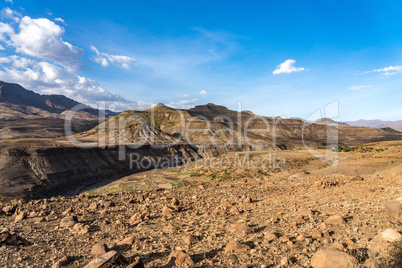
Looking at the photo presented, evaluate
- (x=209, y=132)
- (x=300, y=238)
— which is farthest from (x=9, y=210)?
(x=209, y=132)

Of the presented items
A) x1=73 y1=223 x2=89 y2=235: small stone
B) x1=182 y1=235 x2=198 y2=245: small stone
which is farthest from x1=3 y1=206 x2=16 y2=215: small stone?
x1=182 y1=235 x2=198 y2=245: small stone

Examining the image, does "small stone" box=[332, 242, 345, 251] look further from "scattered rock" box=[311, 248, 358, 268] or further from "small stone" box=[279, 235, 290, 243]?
"small stone" box=[279, 235, 290, 243]

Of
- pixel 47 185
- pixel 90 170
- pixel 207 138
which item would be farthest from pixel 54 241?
pixel 207 138

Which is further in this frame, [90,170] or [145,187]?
[90,170]

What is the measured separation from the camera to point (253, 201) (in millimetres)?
9977

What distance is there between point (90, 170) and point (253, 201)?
147 feet

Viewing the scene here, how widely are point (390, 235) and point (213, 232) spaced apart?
426 centimetres

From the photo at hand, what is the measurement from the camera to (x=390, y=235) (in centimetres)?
490

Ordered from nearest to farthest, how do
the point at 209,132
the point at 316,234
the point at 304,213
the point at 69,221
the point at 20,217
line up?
1. the point at 316,234
2. the point at 304,213
3. the point at 69,221
4. the point at 20,217
5. the point at 209,132

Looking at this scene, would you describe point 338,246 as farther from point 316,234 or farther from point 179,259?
point 179,259

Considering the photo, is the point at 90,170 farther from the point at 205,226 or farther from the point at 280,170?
the point at 205,226

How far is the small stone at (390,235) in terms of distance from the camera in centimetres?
479

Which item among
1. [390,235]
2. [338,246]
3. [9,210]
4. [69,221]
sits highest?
[390,235]

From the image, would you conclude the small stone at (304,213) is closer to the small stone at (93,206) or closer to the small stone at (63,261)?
the small stone at (63,261)
